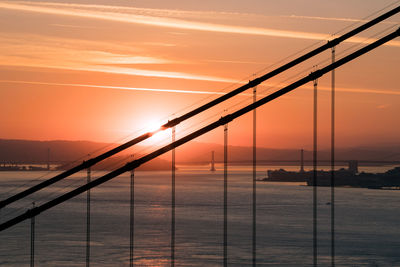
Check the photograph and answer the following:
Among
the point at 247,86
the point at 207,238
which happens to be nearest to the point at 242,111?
the point at 247,86

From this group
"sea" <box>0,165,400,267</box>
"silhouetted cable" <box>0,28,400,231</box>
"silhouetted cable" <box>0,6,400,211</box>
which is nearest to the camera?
"silhouetted cable" <box>0,28,400,231</box>

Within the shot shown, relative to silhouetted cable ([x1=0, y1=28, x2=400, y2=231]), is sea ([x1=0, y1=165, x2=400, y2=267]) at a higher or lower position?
lower

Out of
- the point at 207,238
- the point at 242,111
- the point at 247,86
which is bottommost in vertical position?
the point at 207,238

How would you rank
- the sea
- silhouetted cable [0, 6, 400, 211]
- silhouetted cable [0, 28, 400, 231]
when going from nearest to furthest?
silhouetted cable [0, 28, 400, 231], silhouetted cable [0, 6, 400, 211], the sea

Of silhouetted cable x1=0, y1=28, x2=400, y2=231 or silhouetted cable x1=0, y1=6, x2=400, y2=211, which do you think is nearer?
silhouetted cable x1=0, y1=28, x2=400, y2=231

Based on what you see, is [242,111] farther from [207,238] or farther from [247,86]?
[207,238]

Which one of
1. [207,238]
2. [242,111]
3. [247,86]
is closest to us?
[242,111]

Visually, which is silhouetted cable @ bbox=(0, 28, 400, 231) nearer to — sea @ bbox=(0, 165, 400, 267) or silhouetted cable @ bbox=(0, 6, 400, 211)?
silhouetted cable @ bbox=(0, 6, 400, 211)

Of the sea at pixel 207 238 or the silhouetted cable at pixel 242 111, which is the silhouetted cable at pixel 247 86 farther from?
the sea at pixel 207 238

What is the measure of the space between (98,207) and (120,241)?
58.2m

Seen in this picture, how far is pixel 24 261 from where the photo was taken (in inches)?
2154

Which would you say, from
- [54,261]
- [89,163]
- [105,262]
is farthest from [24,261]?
[89,163]

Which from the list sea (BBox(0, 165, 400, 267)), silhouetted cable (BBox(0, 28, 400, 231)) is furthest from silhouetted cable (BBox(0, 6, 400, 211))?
sea (BBox(0, 165, 400, 267))

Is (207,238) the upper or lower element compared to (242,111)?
lower
